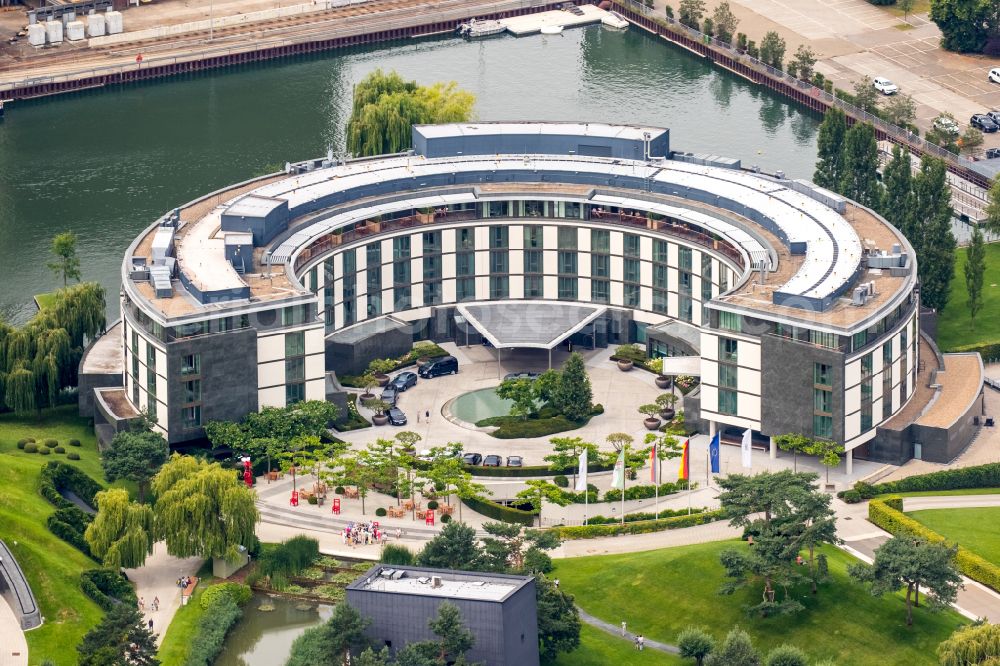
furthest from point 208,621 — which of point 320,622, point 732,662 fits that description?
point 732,662

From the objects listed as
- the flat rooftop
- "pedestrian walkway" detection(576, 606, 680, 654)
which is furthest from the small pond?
"pedestrian walkway" detection(576, 606, 680, 654)

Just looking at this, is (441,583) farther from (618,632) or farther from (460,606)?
(618,632)

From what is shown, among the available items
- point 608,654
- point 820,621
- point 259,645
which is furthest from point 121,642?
point 820,621

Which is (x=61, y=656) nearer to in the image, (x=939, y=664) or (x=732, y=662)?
(x=732, y=662)

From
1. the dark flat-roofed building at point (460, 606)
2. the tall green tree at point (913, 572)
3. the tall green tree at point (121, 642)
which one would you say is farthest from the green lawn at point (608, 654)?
the tall green tree at point (121, 642)

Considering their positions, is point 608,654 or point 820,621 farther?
point 820,621

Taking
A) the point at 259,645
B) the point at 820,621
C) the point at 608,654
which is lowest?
the point at 259,645
